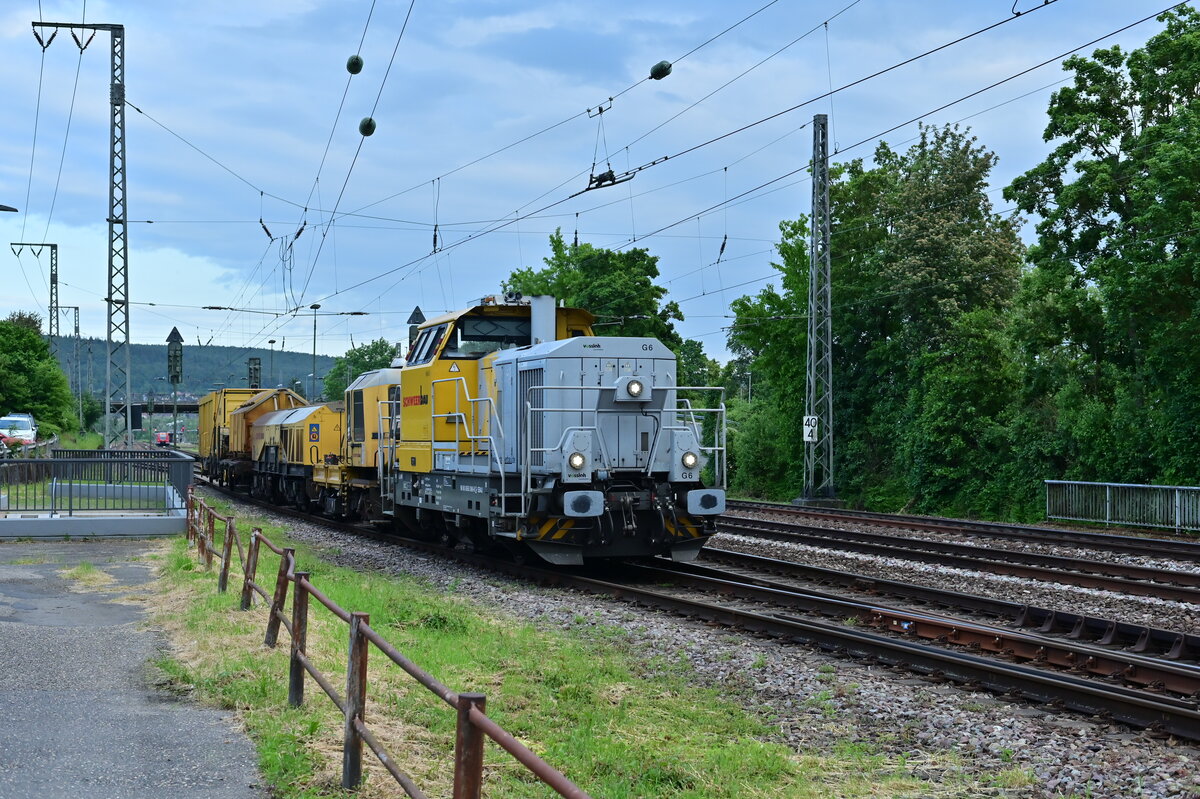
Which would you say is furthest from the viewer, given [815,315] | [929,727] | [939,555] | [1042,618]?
[815,315]

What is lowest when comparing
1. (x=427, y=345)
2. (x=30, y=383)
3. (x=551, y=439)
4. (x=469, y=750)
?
(x=469, y=750)

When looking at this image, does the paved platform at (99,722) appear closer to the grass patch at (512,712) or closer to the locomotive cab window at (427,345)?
the grass patch at (512,712)

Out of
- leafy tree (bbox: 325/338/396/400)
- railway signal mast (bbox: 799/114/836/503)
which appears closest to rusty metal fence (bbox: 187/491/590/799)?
railway signal mast (bbox: 799/114/836/503)

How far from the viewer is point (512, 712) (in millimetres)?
7910

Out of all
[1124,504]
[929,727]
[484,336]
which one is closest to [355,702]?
[929,727]

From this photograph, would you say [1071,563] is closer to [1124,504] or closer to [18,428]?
[1124,504]

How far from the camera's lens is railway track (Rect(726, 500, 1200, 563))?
18.6 meters

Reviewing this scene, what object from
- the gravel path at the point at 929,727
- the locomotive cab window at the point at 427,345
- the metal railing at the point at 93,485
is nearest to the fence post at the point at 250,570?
the gravel path at the point at 929,727

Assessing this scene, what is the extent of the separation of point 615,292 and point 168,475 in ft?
101

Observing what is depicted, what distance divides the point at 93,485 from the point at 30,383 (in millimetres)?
41868

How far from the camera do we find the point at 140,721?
7270mm

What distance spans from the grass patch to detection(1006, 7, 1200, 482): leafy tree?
714 inches

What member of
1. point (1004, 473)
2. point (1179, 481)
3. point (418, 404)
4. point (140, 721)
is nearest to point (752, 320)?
point (1004, 473)

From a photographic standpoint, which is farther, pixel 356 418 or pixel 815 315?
pixel 815 315
